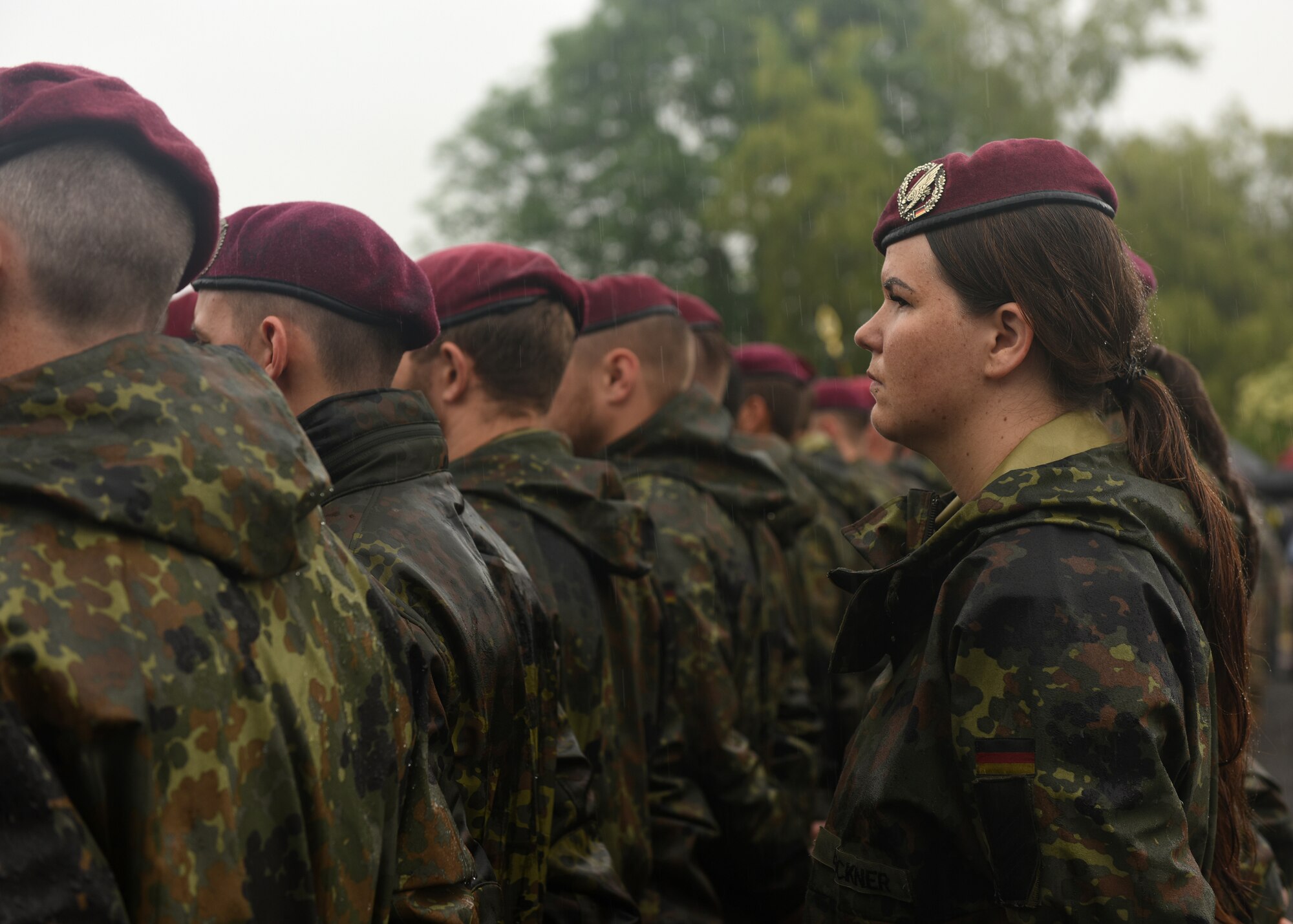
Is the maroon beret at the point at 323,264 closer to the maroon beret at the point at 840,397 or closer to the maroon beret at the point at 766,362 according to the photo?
the maroon beret at the point at 766,362

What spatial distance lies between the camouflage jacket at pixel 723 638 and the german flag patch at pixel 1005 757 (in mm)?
1958

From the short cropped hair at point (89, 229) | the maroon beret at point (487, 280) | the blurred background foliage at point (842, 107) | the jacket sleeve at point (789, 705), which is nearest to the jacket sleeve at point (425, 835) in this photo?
the short cropped hair at point (89, 229)

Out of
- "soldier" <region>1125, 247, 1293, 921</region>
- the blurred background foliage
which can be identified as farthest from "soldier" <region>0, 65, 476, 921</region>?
the blurred background foliage

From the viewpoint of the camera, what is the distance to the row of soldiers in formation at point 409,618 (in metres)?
1.45

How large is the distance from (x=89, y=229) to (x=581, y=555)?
1.80m

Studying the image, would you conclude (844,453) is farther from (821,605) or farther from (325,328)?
(325,328)

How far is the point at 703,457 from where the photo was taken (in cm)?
455

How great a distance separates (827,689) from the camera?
6.54m

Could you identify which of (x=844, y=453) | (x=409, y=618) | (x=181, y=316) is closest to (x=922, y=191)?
(x=409, y=618)

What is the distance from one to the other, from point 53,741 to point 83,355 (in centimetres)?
46

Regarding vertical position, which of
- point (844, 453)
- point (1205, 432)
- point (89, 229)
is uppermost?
point (1205, 432)

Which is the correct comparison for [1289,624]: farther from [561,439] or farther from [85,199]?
[85,199]

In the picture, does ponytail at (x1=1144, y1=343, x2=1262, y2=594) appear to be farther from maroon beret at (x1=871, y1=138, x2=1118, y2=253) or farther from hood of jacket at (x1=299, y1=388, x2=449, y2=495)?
hood of jacket at (x1=299, y1=388, x2=449, y2=495)

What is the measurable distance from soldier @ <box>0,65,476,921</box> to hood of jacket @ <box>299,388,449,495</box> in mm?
618
